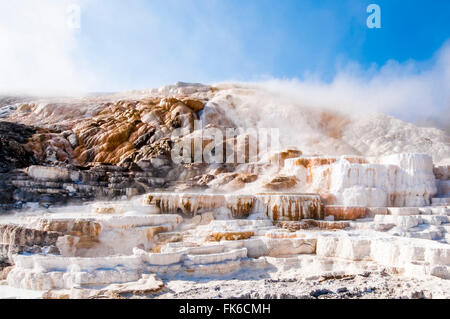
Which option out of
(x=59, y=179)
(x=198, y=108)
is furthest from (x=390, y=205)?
(x=198, y=108)

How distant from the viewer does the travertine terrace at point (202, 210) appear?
25.8 ft

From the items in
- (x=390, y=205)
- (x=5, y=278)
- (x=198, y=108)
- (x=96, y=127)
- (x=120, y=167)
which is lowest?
(x=5, y=278)

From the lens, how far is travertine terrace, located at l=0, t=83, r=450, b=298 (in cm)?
788

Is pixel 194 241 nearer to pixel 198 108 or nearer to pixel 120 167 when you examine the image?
pixel 120 167

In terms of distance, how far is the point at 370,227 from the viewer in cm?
1120

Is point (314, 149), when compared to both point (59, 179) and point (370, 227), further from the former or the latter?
point (59, 179)

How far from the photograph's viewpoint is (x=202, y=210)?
12906mm

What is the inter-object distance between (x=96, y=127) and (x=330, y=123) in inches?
703

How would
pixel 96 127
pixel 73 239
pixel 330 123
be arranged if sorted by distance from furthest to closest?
pixel 330 123
pixel 96 127
pixel 73 239

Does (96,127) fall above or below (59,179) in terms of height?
above

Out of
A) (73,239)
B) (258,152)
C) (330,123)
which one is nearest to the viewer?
(73,239)

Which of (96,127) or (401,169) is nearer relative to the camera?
(401,169)
